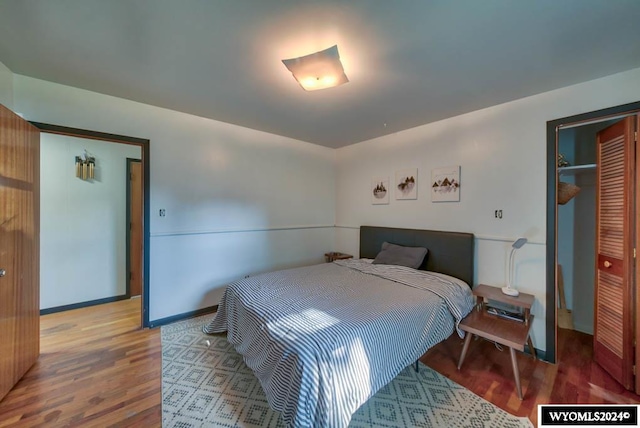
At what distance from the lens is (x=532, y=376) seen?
2035 millimetres

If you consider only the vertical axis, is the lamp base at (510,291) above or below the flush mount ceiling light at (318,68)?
below

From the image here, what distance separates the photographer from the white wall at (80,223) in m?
3.18

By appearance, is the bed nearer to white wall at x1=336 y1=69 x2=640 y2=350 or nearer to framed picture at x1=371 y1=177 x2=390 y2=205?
white wall at x1=336 y1=69 x2=640 y2=350

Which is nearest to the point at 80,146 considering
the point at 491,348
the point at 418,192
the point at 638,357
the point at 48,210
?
the point at 48,210

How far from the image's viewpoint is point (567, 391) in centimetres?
185

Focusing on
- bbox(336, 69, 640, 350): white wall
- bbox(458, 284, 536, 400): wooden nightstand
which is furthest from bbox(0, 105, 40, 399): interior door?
bbox(336, 69, 640, 350): white wall

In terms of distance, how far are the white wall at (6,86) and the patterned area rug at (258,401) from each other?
251 centimetres

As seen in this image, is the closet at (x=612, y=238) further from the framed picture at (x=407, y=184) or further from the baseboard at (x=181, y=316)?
the baseboard at (x=181, y=316)

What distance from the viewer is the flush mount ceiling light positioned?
1659 mm

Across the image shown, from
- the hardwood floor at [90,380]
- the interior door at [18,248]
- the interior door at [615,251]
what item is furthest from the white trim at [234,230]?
the interior door at [615,251]

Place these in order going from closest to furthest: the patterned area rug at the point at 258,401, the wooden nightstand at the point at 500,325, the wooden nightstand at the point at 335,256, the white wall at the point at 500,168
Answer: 1. the patterned area rug at the point at 258,401
2. the wooden nightstand at the point at 500,325
3. the white wall at the point at 500,168
4. the wooden nightstand at the point at 335,256

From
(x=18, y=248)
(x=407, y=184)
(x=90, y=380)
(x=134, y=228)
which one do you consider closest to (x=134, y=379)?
(x=90, y=380)

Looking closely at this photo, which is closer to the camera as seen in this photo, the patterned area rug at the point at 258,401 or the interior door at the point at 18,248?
the patterned area rug at the point at 258,401

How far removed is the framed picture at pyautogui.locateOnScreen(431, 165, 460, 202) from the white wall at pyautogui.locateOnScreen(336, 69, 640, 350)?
2.4 inches
